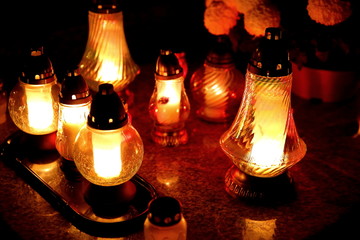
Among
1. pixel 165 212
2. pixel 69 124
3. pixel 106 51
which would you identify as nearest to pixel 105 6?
pixel 106 51

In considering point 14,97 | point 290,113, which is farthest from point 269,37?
point 14,97

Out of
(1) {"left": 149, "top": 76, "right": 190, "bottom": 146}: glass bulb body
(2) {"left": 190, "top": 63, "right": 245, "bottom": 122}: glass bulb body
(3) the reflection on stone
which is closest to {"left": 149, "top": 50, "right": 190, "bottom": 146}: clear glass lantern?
(1) {"left": 149, "top": 76, "right": 190, "bottom": 146}: glass bulb body

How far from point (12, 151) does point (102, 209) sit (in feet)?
1.07

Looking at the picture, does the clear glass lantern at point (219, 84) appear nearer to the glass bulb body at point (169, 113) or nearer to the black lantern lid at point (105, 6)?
the glass bulb body at point (169, 113)

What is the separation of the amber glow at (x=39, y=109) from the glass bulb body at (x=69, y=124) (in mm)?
82

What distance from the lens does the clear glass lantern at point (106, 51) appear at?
53.9 inches

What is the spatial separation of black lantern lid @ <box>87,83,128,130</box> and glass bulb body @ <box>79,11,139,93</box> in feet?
1.46

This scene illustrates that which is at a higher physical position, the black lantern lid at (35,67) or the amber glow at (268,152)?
the black lantern lid at (35,67)

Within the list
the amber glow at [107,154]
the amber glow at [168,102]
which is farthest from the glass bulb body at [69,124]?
the amber glow at [168,102]

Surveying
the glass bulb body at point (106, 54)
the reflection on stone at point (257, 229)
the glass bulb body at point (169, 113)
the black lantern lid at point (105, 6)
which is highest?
the black lantern lid at point (105, 6)

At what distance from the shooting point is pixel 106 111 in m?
0.96

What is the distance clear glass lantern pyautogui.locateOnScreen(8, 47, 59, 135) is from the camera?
1142 mm

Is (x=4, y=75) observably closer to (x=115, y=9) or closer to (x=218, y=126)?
(x=115, y=9)

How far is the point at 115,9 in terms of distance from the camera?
4.46 ft
